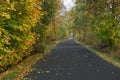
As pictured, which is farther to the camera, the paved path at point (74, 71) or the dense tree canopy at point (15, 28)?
the dense tree canopy at point (15, 28)

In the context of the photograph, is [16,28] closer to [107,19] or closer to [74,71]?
[74,71]

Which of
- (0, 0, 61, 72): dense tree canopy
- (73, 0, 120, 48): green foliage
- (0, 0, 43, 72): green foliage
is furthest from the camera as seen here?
(73, 0, 120, 48): green foliage

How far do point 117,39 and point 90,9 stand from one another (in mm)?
6373

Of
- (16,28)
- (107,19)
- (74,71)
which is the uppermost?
(107,19)

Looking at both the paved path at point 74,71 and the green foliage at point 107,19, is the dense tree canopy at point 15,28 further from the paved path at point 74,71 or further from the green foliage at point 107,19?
the green foliage at point 107,19

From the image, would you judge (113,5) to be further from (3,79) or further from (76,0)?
(3,79)

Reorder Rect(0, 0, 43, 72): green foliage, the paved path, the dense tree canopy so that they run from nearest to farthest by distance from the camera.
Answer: the paved path, the dense tree canopy, Rect(0, 0, 43, 72): green foliage

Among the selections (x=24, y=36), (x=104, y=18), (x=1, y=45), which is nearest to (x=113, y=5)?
(x=104, y=18)

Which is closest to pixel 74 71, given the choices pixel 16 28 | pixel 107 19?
pixel 16 28

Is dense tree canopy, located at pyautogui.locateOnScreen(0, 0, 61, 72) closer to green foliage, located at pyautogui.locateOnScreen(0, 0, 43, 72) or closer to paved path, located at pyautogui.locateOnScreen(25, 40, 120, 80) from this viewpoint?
green foliage, located at pyautogui.locateOnScreen(0, 0, 43, 72)

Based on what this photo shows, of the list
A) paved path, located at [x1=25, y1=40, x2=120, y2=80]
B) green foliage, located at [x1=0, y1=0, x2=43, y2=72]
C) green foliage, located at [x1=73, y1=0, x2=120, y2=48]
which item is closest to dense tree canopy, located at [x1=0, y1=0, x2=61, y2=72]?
green foliage, located at [x1=0, y1=0, x2=43, y2=72]

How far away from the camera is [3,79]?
16578 mm

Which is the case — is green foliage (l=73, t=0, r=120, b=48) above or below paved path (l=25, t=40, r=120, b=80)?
above

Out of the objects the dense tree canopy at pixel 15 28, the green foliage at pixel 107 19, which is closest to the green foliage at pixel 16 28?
the dense tree canopy at pixel 15 28
